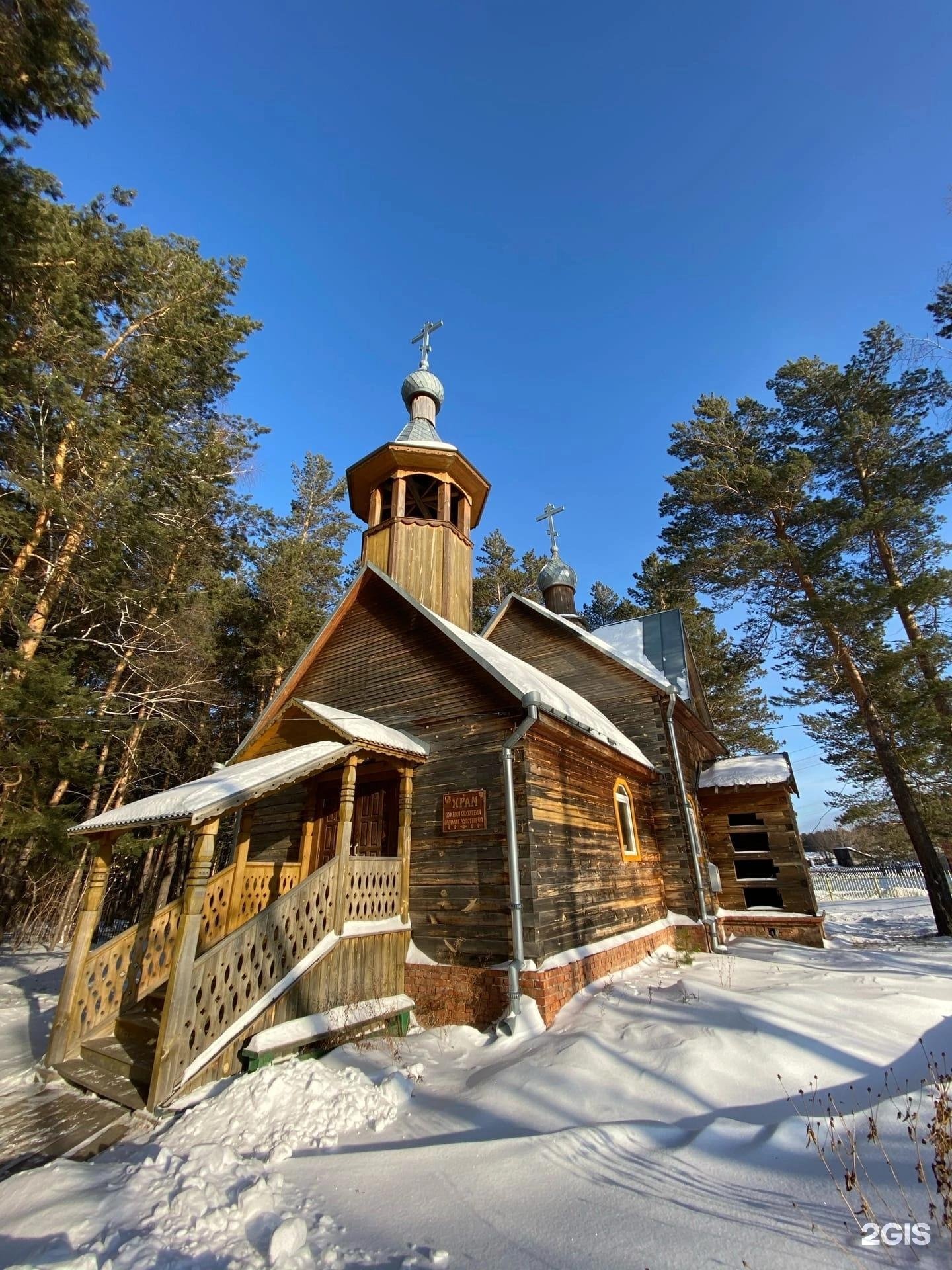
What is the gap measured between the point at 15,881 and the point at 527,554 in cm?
2635

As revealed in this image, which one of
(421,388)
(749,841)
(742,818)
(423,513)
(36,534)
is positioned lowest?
(749,841)

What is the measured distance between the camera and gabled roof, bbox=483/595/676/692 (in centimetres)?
1375

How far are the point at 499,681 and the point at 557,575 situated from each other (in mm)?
13344

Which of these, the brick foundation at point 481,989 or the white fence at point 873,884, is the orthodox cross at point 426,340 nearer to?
the brick foundation at point 481,989

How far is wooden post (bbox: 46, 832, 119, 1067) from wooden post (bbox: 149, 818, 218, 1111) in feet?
5.08

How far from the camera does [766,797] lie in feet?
50.0

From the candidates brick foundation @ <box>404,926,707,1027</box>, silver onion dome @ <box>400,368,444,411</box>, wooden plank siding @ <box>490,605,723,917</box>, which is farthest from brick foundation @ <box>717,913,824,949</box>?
silver onion dome @ <box>400,368,444,411</box>

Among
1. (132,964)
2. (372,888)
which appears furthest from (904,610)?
(132,964)

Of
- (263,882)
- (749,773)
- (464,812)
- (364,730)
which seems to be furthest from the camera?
(749,773)

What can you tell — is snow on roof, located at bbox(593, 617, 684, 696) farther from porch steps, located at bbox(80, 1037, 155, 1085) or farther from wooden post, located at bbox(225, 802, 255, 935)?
porch steps, located at bbox(80, 1037, 155, 1085)

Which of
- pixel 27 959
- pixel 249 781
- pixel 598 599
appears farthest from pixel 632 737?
pixel 598 599

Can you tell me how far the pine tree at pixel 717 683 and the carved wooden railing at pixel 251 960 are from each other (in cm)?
2083

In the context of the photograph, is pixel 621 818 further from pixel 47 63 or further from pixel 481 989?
pixel 47 63

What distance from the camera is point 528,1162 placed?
359cm
